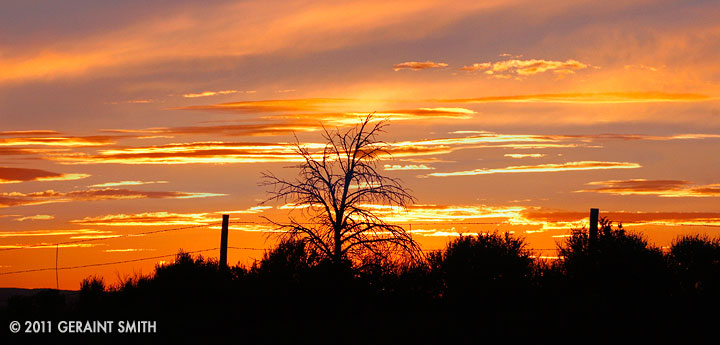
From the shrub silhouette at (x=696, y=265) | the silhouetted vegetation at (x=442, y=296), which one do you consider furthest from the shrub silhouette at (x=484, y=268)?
the shrub silhouette at (x=696, y=265)

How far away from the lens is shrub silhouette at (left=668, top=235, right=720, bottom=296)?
29219mm

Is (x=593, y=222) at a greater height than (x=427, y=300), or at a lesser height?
greater

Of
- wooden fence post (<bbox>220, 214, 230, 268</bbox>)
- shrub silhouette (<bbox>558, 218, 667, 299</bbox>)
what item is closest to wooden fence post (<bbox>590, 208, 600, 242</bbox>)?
shrub silhouette (<bbox>558, 218, 667, 299</bbox>)

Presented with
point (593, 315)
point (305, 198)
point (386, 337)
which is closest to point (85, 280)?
point (305, 198)

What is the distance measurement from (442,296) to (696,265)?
9199mm

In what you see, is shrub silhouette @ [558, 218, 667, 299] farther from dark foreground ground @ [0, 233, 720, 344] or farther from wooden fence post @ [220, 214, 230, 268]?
wooden fence post @ [220, 214, 230, 268]

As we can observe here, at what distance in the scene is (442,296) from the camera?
102 feet

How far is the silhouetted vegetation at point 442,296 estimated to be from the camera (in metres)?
25.6

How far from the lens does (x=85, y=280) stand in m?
34.4

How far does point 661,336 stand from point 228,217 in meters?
16.6

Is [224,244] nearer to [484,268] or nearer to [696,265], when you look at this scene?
[484,268]

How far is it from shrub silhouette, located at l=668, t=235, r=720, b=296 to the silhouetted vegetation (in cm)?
4

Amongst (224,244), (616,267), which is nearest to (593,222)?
(616,267)

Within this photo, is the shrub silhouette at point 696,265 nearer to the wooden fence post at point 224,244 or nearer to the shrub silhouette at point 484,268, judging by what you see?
the shrub silhouette at point 484,268
